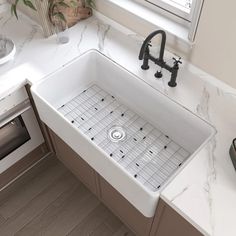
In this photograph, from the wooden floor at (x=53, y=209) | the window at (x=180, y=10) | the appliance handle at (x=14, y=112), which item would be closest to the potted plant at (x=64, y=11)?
the window at (x=180, y=10)

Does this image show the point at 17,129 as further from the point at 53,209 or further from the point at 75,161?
the point at 53,209

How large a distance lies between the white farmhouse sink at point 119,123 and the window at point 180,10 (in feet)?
1.18

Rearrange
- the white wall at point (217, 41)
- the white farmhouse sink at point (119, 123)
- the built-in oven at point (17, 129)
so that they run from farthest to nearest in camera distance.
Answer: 1. the built-in oven at point (17, 129)
2. the white farmhouse sink at point (119, 123)
3. the white wall at point (217, 41)

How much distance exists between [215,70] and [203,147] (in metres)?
0.43

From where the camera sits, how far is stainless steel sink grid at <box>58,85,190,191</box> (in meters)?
1.44

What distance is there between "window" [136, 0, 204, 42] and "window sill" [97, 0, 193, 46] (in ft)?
0.07

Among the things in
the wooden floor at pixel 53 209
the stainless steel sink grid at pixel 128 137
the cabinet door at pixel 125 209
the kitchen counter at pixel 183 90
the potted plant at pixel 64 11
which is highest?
the potted plant at pixel 64 11

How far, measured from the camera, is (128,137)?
5.16 ft

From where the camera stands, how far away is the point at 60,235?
1.88 meters

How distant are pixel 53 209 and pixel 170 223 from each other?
1.02 m

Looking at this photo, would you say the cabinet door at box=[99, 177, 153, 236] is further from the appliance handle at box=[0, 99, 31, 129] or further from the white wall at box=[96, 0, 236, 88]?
the white wall at box=[96, 0, 236, 88]

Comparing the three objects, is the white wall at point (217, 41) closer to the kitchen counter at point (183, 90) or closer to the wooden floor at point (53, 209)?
the kitchen counter at point (183, 90)

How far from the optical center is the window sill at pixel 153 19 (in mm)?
1472

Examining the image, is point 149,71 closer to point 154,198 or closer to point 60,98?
point 60,98
